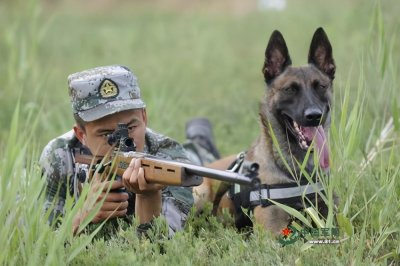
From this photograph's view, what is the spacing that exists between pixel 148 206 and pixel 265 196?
0.89 m

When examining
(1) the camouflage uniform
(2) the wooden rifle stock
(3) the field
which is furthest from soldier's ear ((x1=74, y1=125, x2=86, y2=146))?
(2) the wooden rifle stock

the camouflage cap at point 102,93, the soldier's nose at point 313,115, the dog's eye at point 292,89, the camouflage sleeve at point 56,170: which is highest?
the camouflage cap at point 102,93

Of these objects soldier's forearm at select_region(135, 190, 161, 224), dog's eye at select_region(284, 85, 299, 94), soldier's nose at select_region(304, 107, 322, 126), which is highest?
dog's eye at select_region(284, 85, 299, 94)

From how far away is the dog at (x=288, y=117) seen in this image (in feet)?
16.8

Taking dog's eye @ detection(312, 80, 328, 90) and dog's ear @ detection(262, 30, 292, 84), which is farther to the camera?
dog's ear @ detection(262, 30, 292, 84)

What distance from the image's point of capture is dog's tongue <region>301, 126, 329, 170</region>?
16.1 ft

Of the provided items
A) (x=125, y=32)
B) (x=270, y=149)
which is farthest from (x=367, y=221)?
(x=125, y=32)

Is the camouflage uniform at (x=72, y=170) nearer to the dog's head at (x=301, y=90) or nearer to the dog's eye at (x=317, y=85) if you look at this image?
the dog's head at (x=301, y=90)

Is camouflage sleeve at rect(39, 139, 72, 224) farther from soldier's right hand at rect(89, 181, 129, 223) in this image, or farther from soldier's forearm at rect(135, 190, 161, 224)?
soldier's forearm at rect(135, 190, 161, 224)

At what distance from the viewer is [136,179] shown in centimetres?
421

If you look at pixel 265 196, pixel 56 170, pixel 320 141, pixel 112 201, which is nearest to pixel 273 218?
pixel 265 196

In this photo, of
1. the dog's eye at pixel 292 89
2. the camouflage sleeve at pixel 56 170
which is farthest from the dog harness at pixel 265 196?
the camouflage sleeve at pixel 56 170

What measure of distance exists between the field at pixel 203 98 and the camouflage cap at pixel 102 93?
10.7 inches

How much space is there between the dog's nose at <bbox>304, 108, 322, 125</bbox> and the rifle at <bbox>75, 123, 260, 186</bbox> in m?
0.97
